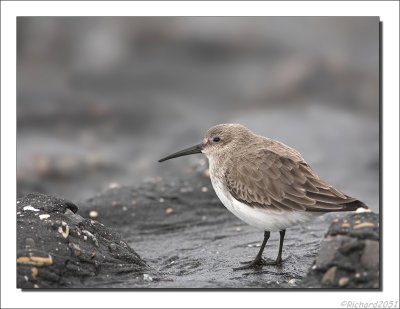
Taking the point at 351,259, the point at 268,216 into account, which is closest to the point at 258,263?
the point at 268,216

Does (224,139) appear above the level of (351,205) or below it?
above

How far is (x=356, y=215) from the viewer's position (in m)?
6.20

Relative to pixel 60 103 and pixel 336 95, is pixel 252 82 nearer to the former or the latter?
pixel 336 95

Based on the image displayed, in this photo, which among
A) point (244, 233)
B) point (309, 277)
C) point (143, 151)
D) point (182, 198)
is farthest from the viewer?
point (143, 151)

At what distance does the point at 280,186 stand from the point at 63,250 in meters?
2.07

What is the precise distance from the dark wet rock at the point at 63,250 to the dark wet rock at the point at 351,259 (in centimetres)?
176

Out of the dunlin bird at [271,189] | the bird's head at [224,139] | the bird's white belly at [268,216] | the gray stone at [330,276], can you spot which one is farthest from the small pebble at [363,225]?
the bird's head at [224,139]

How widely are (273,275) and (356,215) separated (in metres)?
1.27

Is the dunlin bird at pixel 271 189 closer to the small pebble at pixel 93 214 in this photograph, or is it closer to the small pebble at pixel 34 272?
the small pebble at pixel 34 272

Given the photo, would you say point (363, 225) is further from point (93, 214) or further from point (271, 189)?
point (93, 214)

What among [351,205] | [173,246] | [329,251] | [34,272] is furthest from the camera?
[173,246]

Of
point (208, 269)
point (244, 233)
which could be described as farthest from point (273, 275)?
point (244, 233)

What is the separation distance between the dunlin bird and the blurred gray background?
451 centimetres

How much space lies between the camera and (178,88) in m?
13.0
